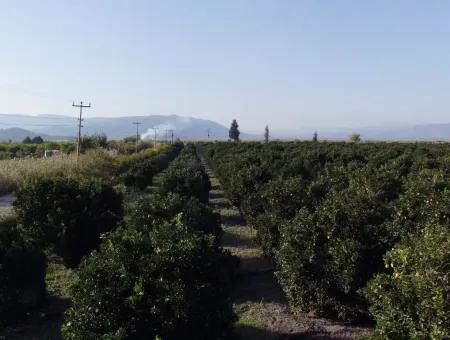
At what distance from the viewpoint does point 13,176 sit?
20.1m

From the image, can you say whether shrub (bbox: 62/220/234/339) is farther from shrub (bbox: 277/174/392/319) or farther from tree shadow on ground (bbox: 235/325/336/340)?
shrub (bbox: 277/174/392/319)

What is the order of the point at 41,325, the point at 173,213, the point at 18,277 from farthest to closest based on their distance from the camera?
1. the point at 173,213
2. the point at 41,325
3. the point at 18,277

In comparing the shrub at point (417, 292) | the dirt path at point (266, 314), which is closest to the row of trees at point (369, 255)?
the shrub at point (417, 292)

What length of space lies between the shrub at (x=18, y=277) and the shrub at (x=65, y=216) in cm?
143

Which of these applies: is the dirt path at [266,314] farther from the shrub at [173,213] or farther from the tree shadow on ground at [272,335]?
the shrub at [173,213]

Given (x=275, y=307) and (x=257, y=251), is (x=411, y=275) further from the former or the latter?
(x=257, y=251)

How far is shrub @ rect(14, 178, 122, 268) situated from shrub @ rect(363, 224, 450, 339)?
5.85 meters

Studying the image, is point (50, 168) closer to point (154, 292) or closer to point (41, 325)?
point (41, 325)

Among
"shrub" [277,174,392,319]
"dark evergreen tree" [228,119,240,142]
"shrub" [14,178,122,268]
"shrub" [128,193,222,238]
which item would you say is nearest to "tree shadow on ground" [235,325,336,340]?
"shrub" [277,174,392,319]

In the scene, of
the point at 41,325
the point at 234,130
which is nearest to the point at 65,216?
the point at 41,325

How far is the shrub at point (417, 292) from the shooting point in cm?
396

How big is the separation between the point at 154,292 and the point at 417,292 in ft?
7.59

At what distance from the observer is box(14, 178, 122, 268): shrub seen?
28.8ft

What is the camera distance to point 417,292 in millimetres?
4086
